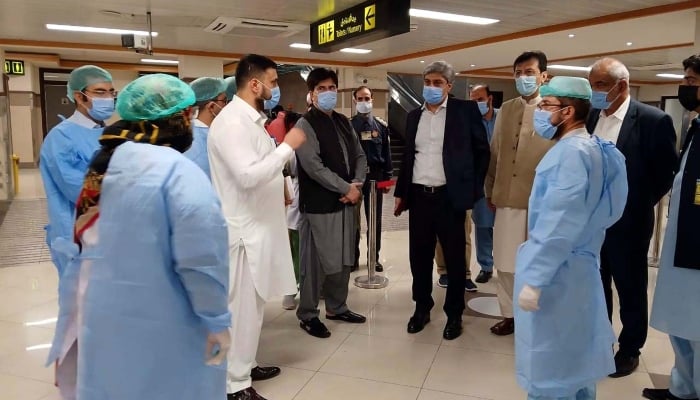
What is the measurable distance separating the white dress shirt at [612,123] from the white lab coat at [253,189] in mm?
1686

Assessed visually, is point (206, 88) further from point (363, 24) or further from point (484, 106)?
point (484, 106)

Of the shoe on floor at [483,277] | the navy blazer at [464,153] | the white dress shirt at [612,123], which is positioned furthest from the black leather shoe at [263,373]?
the shoe on floor at [483,277]

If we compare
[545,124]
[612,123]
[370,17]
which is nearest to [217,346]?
[545,124]

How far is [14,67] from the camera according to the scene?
10.9 metres

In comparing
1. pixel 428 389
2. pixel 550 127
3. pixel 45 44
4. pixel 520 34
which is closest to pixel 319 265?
pixel 428 389

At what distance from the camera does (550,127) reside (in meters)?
2.08

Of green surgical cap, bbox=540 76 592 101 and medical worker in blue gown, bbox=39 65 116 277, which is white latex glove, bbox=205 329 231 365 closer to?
medical worker in blue gown, bbox=39 65 116 277

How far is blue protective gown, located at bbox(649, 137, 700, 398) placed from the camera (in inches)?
88.4

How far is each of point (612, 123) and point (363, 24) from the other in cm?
302

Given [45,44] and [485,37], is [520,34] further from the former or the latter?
[45,44]

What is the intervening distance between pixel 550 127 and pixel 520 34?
21.7 feet

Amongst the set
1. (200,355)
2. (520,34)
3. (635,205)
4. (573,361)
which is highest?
(520,34)

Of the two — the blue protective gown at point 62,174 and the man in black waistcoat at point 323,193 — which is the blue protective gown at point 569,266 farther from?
the blue protective gown at point 62,174

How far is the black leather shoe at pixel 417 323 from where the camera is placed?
342cm
